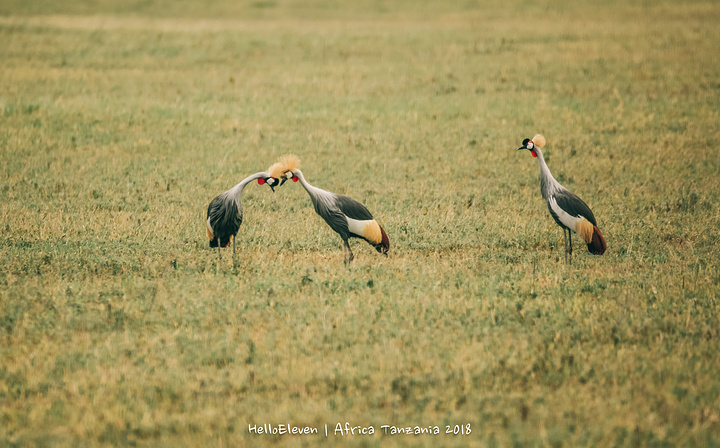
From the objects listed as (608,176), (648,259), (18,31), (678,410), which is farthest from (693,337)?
(18,31)

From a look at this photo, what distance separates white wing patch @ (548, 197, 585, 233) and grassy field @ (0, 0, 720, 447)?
0.72m

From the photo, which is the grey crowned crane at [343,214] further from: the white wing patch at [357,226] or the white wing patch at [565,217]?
the white wing patch at [565,217]

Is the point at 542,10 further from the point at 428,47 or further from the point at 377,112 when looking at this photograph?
the point at 377,112

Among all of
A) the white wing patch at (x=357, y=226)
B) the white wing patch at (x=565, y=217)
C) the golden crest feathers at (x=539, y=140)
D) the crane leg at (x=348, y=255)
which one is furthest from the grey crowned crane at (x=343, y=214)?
the golden crest feathers at (x=539, y=140)

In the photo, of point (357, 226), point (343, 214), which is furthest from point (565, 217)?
point (343, 214)

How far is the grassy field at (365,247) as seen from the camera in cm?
624

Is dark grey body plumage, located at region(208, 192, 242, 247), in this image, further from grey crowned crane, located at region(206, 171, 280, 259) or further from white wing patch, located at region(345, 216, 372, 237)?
white wing patch, located at region(345, 216, 372, 237)

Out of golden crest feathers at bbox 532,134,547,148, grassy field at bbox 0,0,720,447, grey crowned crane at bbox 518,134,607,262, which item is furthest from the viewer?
golden crest feathers at bbox 532,134,547,148

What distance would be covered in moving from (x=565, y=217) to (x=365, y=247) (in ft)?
10.7

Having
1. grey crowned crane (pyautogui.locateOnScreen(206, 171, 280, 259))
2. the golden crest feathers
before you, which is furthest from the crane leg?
the golden crest feathers

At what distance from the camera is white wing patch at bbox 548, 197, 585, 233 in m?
9.83

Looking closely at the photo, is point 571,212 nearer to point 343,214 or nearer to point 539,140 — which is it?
point 539,140

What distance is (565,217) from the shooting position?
32.4 feet

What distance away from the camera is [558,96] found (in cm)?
2156
